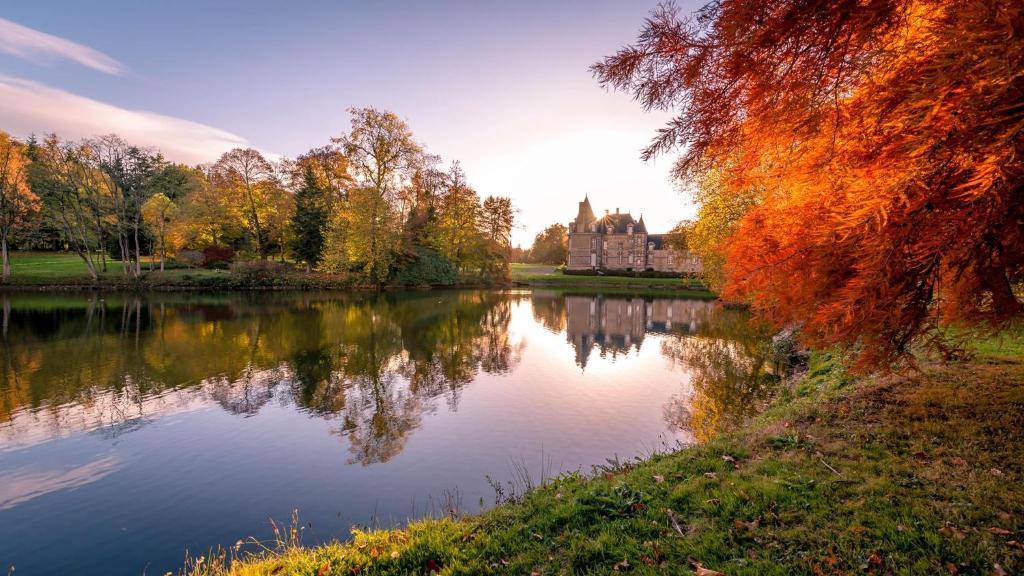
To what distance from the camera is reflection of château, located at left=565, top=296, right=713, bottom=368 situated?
20.5 meters

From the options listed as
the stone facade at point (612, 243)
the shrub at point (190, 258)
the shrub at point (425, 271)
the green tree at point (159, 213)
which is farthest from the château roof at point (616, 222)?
the green tree at point (159, 213)

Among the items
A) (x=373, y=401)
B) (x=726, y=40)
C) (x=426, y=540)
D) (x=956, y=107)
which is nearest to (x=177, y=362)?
(x=373, y=401)

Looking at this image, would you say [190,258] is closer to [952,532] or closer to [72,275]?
[72,275]

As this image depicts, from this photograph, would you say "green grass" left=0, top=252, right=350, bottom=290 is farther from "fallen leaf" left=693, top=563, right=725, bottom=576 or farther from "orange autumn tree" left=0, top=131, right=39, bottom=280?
"fallen leaf" left=693, top=563, right=725, bottom=576

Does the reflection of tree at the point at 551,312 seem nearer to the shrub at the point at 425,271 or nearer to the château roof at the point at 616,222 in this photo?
the shrub at the point at 425,271

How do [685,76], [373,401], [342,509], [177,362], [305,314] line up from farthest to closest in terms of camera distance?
[305,314] → [177,362] → [373,401] → [342,509] → [685,76]

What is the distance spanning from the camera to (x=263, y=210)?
154 feet

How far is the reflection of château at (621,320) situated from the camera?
20453 millimetres

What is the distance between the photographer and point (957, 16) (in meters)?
3.17

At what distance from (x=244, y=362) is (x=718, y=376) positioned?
15.5 metres

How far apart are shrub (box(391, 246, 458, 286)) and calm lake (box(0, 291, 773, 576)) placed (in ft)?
78.7

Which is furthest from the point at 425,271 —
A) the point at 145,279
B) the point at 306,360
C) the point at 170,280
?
the point at 306,360

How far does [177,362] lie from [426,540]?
1431cm

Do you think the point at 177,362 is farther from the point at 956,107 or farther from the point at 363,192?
the point at 363,192
